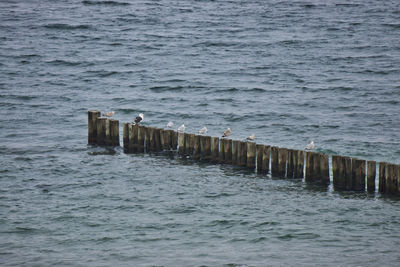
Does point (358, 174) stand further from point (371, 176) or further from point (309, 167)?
point (309, 167)

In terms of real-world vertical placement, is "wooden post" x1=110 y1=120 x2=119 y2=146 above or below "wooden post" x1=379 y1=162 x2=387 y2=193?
above

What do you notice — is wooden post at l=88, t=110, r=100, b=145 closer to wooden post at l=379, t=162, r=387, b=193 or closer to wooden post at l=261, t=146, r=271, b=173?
wooden post at l=261, t=146, r=271, b=173

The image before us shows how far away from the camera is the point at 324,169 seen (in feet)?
65.3

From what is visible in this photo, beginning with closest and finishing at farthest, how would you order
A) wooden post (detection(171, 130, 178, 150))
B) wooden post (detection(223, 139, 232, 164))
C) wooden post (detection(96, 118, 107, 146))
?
1. wooden post (detection(223, 139, 232, 164))
2. wooden post (detection(171, 130, 178, 150))
3. wooden post (detection(96, 118, 107, 146))

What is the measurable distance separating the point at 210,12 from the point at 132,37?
12.4m

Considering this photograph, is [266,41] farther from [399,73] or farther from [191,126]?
[191,126]

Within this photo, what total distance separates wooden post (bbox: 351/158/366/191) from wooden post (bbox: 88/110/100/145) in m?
10.1

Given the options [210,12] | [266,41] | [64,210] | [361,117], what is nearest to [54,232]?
[64,210]

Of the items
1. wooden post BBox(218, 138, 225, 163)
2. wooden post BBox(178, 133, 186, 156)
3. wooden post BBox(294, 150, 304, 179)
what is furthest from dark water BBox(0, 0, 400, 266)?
wooden post BBox(178, 133, 186, 156)

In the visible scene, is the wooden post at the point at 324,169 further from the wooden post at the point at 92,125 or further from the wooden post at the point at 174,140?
the wooden post at the point at 92,125

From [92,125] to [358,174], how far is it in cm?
1057

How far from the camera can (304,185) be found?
65.4 feet

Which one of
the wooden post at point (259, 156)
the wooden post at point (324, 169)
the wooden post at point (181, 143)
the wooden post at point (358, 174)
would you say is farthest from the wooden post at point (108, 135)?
the wooden post at point (358, 174)

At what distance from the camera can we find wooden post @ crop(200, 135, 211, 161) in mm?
22047
